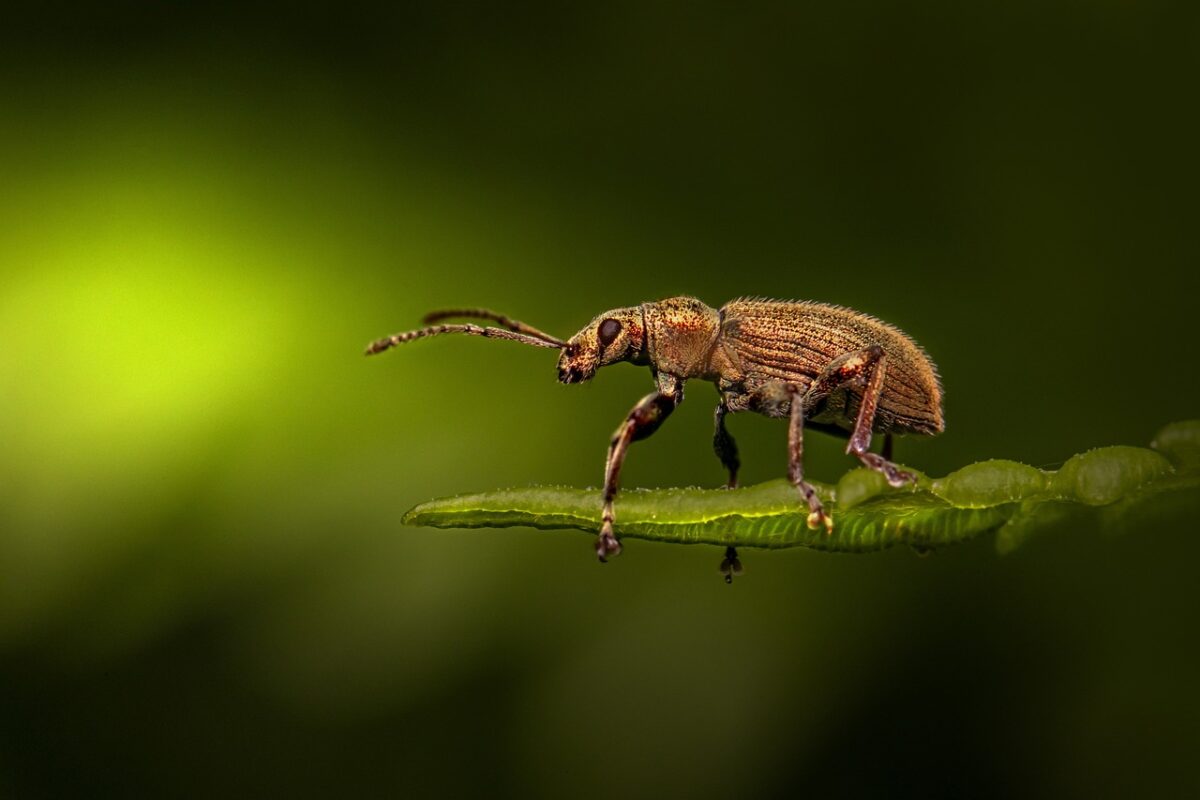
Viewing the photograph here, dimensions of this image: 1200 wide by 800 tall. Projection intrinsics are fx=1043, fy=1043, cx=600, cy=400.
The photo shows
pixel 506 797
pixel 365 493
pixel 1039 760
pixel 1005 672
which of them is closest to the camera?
pixel 1039 760

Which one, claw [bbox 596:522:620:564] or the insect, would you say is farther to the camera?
the insect

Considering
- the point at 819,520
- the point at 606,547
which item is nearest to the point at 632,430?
the point at 606,547

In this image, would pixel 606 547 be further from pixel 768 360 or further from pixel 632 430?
pixel 768 360

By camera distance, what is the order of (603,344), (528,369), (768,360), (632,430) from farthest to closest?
(528,369), (603,344), (768,360), (632,430)

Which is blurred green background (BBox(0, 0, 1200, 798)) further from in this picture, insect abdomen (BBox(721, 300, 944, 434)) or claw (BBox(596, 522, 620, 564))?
claw (BBox(596, 522, 620, 564))

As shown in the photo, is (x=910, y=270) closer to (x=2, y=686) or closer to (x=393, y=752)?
(x=393, y=752)

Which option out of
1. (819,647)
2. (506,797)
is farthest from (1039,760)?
(506,797)

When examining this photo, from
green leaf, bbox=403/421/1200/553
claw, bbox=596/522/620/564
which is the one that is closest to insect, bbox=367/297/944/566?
claw, bbox=596/522/620/564
